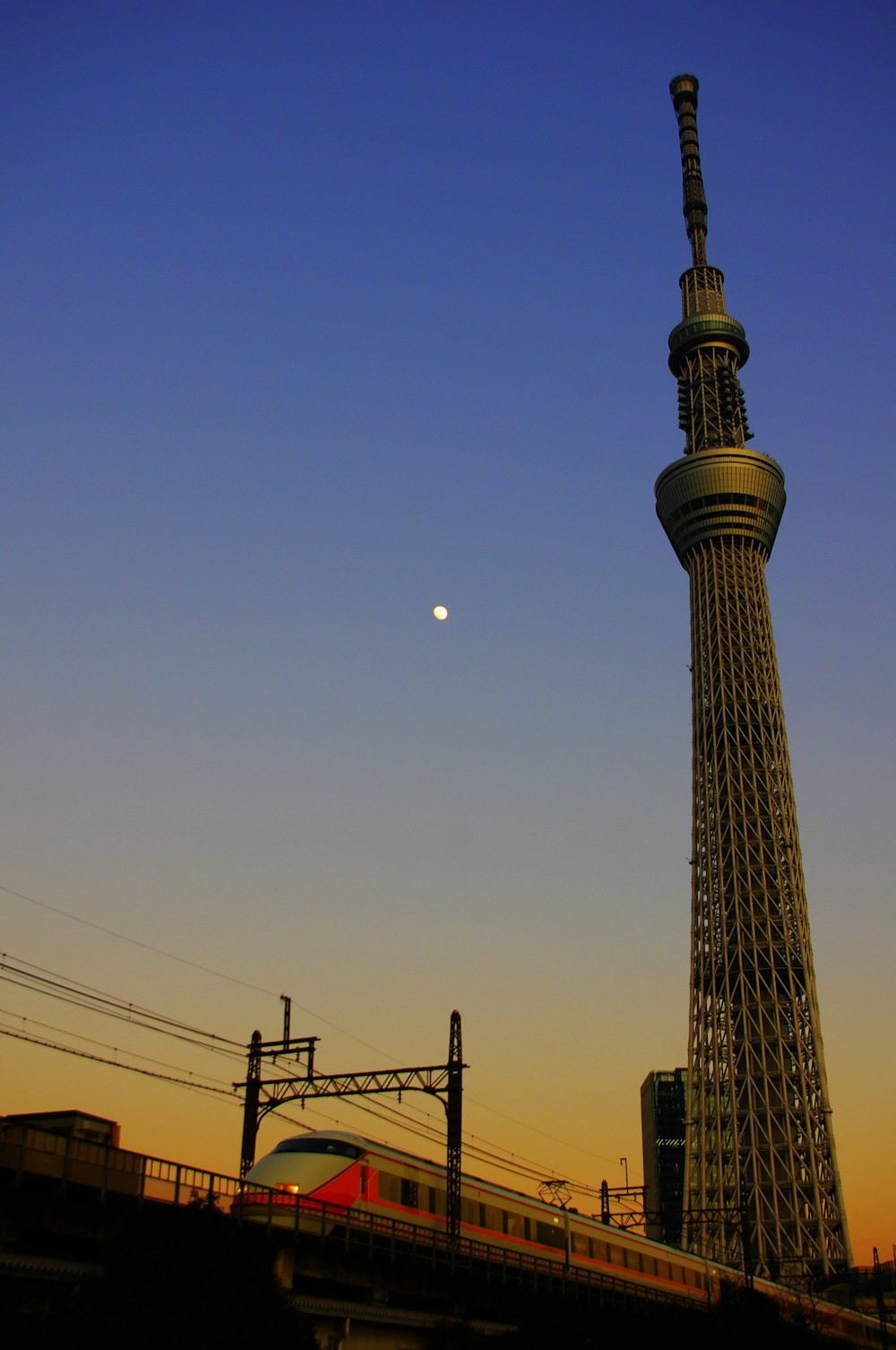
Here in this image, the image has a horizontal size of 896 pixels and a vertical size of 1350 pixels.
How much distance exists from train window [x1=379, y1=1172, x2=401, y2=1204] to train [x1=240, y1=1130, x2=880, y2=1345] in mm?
37

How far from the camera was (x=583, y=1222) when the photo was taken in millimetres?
60719

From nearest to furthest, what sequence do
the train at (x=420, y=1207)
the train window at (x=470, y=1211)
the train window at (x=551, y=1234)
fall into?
the train at (x=420, y=1207) < the train window at (x=470, y=1211) < the train window at (x=551, y=1234)

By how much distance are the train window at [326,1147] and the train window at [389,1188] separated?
4.60 ft

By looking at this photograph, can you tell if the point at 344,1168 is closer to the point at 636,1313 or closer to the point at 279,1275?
the point at 279,1275

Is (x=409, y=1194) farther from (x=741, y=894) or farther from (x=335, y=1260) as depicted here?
(x=741, y=894)

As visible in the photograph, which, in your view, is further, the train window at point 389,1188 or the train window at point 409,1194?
the train window at point 409,1194

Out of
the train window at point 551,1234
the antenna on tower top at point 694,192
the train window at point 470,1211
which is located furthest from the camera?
the antenna on tower top at point 694,192

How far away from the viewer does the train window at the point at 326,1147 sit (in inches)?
1861

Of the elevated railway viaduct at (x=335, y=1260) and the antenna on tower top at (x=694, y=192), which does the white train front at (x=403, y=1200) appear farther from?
the antenna on tower top at (x=694, y=192)

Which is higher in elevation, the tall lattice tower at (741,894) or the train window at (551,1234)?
the tall lattice tower at (741,894)

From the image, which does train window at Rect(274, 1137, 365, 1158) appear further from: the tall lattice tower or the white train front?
the tall lattice tower

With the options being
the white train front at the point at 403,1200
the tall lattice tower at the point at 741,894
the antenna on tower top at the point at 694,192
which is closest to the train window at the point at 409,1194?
the white train front at the point at 403,1200

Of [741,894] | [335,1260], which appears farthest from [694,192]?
[335,1260]

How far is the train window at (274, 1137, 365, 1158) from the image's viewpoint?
155ft
